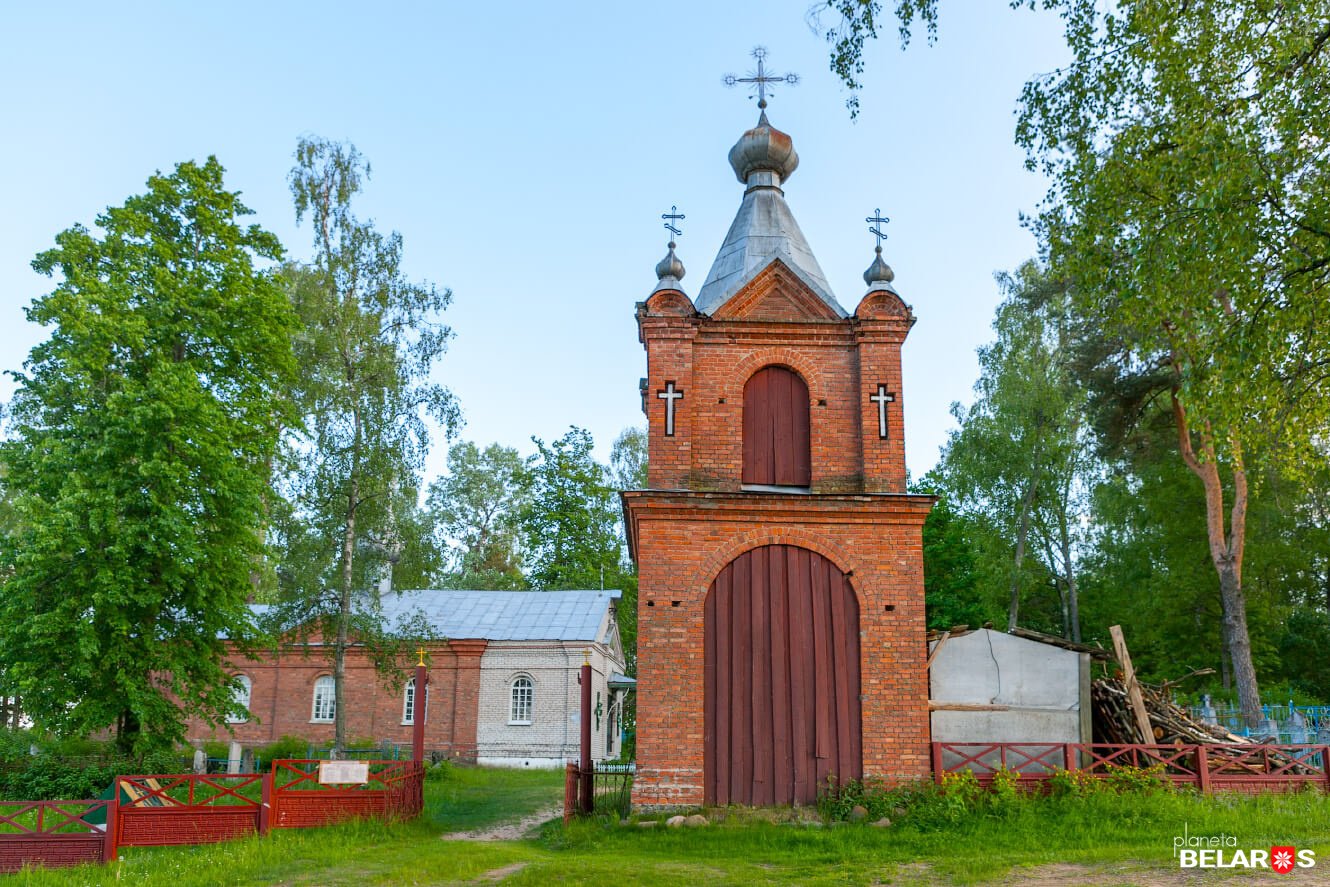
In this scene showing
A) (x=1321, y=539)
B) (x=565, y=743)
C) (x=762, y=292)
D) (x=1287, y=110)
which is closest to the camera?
(x=1287, y=110)

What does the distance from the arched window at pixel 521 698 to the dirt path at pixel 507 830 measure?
1173 centimetres

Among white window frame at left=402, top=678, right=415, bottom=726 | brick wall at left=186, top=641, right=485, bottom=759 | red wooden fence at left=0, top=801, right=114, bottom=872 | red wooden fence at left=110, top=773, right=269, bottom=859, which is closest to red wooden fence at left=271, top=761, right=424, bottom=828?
red wooden fence at left=110, top=773, right=269, bottom=859

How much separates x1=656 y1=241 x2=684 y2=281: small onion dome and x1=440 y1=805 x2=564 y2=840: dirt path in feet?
25.6

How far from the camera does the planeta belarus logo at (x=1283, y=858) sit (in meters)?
8.91

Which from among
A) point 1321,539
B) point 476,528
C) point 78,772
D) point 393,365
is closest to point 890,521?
point 393,365

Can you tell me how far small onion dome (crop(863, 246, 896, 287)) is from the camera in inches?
564

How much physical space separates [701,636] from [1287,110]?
8.29 m

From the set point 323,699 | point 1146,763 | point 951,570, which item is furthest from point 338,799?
point 951,570

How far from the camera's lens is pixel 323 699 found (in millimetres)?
29359

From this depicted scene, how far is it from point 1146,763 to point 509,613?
2067cm

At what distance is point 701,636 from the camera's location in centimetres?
1280

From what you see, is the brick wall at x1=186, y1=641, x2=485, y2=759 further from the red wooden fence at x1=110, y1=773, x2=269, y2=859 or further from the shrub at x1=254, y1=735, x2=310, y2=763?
the red wooden fence at x1=110, y1=773, x2=269, y2=859

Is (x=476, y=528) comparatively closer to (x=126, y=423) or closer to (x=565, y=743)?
(x=565, y=743)

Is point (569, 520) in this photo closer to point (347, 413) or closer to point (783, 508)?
point (347, 413)
